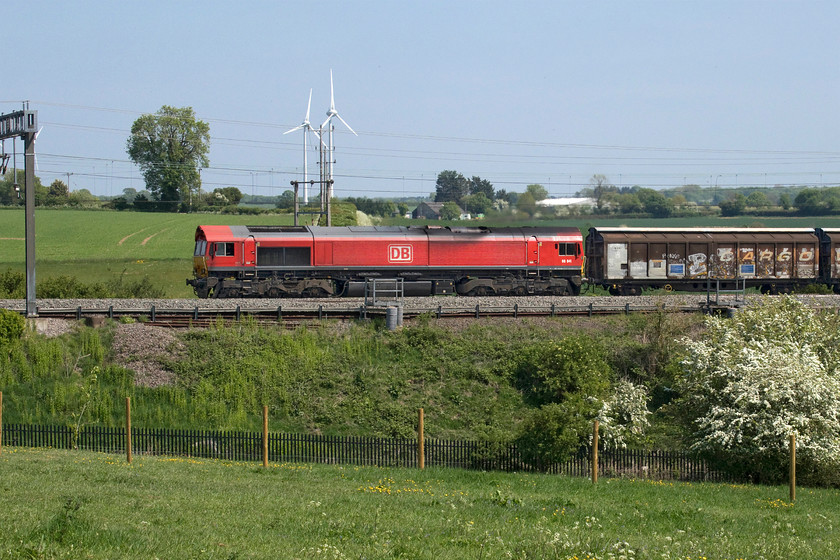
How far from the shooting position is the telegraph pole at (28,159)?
29.5 m

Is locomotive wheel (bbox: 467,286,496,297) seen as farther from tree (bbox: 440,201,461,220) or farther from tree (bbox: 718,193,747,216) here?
tree (bbox: 718,193,747,216)

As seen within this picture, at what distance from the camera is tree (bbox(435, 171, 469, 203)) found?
332 ft

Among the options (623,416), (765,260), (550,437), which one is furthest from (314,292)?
(765,260)

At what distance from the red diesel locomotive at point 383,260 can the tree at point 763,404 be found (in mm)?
15563

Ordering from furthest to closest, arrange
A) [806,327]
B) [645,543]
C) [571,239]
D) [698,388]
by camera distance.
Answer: [571,239], [806,327], [698,388], [645,543]

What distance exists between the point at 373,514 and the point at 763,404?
1323 centimetres

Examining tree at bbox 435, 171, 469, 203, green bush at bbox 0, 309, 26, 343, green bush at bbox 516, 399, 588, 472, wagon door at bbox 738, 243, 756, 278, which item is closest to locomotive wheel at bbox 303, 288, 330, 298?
green bush at bbox 0, 309, 26, 343

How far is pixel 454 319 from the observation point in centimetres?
3206

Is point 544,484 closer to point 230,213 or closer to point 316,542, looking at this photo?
point 316,542

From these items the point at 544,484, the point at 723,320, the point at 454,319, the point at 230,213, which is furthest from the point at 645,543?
the point at 230,213

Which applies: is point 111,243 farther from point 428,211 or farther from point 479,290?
point 479,290

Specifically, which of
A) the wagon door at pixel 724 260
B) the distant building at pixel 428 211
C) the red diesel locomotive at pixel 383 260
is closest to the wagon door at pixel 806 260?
the wagon door at pixel 724 260

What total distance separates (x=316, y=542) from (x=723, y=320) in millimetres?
19572

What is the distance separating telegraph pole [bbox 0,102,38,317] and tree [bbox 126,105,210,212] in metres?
66.7
